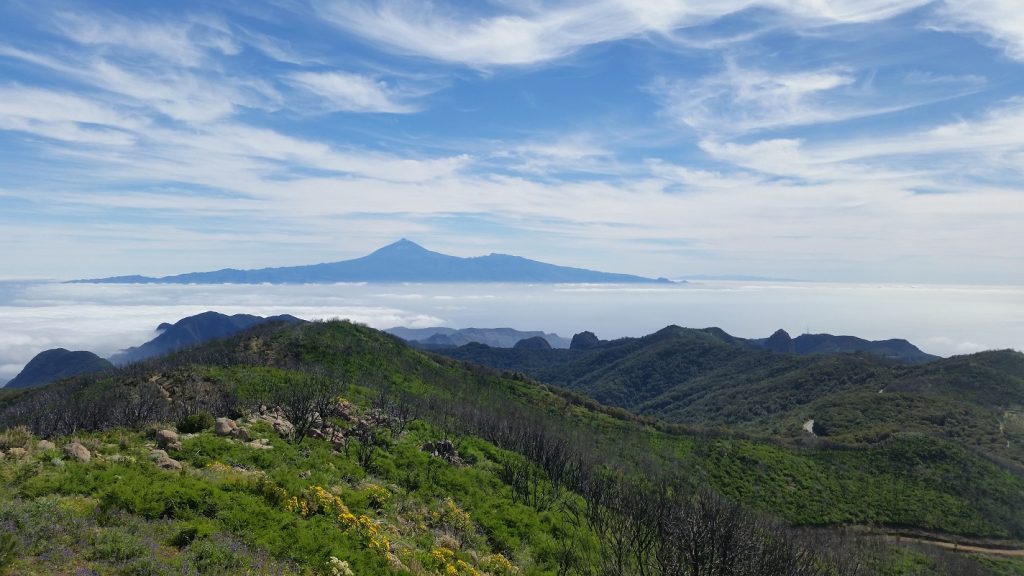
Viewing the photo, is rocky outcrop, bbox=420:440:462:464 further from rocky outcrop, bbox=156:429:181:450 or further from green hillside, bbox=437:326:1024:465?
green hillside, bbox=437:326:1024:465

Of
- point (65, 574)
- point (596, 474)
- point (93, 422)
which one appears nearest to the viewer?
point (65, 574)

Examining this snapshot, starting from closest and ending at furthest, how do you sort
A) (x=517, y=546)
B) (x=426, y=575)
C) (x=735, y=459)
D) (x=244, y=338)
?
(x=426, y=575)
(x=517, y=546)
(x=735, y=459)
(x=244, y=338)

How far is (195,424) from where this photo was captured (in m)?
24.9

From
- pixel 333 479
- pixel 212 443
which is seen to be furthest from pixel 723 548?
pixel 212 443

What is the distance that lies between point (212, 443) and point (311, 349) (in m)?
74.1

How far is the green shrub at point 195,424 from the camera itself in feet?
81.0

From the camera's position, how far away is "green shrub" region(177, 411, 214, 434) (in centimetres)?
2470

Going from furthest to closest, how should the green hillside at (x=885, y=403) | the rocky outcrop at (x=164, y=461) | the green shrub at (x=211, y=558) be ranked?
the green hillside at (x=885, y=403), the rocky outcrop at (x=164, y=461), the green shrub at (x=211, y=558)

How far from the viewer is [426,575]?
15.6m

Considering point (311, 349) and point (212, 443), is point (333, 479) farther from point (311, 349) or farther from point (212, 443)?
point (311, 349)

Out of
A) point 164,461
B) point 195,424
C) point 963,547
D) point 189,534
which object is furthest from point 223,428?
point 963,547

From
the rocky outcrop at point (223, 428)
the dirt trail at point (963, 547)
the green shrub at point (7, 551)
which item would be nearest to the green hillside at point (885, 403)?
the dirt trail at point (963, 547)

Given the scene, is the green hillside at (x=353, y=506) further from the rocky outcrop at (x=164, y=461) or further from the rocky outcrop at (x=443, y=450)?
the rocky outcrop at (x=164, y=461)

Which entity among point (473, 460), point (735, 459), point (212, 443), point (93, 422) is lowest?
point (735, 459)
